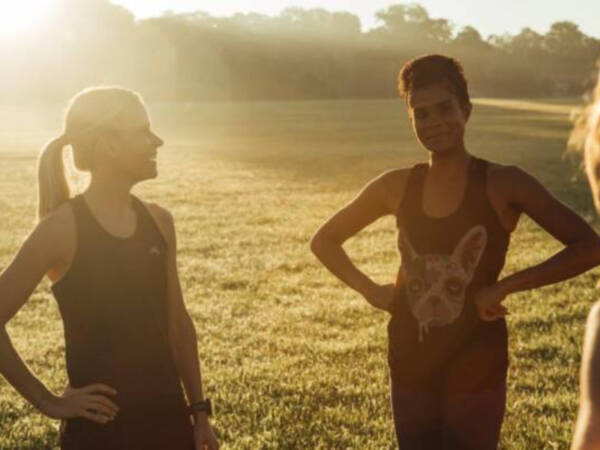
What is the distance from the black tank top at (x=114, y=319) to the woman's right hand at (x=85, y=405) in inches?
1.9

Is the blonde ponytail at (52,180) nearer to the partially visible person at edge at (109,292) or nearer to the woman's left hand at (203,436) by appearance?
the partially visible person at edge at (109,292)

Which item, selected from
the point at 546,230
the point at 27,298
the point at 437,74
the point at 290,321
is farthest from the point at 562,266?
the point at 290,321

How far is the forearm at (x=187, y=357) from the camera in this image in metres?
3.40

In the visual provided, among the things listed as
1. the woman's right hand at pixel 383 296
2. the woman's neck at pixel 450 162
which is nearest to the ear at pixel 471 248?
the woman's neck at pixel 450 162

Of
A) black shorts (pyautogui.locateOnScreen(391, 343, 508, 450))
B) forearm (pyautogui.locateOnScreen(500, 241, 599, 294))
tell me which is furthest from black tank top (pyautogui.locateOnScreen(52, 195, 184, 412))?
forearm (pyautogui.locateOnScreen(500, 241, 599, 294))

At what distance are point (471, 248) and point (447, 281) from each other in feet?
0.50

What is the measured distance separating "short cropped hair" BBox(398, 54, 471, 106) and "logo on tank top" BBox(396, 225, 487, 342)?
0.60 m

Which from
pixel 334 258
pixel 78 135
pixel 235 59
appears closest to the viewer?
pixel 78 135

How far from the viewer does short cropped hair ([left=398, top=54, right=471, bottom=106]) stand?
3572 mm

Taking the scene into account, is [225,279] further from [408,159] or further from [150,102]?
[150,102]

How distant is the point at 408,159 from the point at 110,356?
A: 30778 millimetres

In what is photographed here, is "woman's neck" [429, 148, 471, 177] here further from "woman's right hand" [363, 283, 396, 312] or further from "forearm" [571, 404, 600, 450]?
"forearm" [571, 404, 600, 450]

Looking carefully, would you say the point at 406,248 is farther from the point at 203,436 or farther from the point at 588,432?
the point at 588,432

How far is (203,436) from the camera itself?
11.0ft
